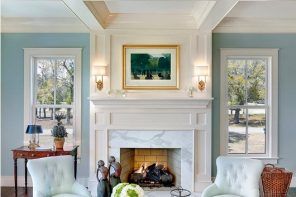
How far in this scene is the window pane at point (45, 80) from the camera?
19.4ft

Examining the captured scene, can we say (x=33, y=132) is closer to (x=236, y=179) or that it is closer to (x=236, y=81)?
(x=236, y=179)

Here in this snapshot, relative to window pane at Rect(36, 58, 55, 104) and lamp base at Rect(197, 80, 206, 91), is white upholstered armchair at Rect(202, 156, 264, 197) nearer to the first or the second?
lamp base at Rect(197, 80, 206, 91)

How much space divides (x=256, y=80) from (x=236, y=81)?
368 millimetres

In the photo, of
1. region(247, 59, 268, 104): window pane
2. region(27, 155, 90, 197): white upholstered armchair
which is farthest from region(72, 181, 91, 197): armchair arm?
region(247, 59, 268, 104): window pane

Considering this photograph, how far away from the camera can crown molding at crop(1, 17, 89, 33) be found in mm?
5660

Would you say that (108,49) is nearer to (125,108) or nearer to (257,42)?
(125,108)

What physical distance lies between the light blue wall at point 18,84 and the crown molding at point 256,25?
244 cm

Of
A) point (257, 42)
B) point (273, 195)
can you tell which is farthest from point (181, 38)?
point (273, 195)

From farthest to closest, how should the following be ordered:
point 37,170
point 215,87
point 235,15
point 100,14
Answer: point 215,87, point 235,15, point 100,14, point 37,170

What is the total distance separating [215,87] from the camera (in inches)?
226

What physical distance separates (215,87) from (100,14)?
234 cm

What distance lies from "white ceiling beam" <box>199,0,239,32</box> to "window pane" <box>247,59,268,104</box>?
114cm

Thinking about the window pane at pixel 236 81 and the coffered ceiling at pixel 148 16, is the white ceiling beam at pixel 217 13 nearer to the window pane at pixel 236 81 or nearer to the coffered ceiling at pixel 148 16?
the coffered ceiling at pixel 148 16

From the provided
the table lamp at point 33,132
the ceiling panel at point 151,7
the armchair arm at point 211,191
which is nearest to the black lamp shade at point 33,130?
the table lamp at point 33,132
